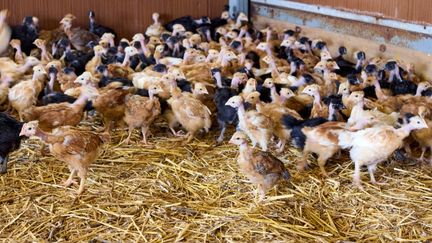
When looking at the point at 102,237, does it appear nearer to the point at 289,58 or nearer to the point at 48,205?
the point at 48,205

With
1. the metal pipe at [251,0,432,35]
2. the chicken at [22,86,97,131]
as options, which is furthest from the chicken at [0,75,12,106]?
the metal pipe at [251,0,432,35]

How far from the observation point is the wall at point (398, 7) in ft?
20.7

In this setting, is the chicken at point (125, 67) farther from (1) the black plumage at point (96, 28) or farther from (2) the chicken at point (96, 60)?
(1) the black plumage at point (96, 28)

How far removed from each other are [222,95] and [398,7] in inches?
96.9

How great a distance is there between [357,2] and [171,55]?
2447 mm

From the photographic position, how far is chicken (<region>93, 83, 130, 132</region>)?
550 cm

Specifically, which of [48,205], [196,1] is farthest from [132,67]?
[48,205]

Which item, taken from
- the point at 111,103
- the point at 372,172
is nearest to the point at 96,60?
the point at 111,103

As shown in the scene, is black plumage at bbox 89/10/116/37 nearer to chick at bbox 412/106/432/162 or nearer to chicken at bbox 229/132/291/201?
chicken at bbox 229/132/291/201

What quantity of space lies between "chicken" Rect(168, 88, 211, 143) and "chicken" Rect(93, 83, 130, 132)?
0.48m

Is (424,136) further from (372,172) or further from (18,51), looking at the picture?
(18,51)

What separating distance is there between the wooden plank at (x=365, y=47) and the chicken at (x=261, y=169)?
9.37ft

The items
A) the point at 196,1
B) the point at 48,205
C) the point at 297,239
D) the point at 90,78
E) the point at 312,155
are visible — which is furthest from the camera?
the point at 196,1

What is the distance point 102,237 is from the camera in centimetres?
386
